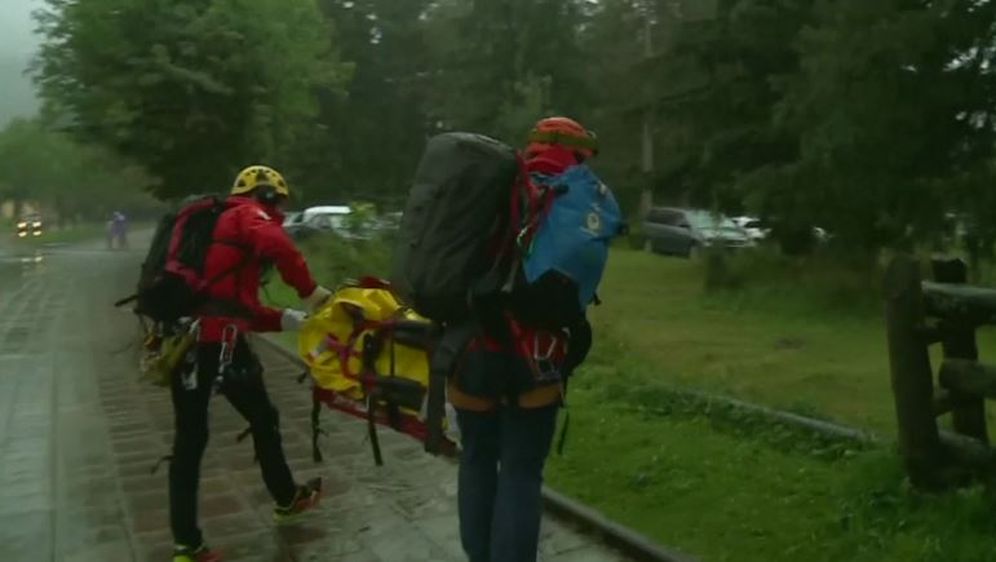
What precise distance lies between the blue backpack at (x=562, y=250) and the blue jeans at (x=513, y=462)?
435 millimetres

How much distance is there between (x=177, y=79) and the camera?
1897cm

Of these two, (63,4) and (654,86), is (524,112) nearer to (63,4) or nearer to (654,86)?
(654,86)

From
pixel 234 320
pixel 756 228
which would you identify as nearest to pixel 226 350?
pixel 234 320

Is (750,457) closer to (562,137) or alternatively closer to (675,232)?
(562,137)

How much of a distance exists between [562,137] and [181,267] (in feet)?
6.41

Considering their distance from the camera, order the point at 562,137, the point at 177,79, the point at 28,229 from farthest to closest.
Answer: the point at 28,229 → the point at 177,79 → the point at 562,137

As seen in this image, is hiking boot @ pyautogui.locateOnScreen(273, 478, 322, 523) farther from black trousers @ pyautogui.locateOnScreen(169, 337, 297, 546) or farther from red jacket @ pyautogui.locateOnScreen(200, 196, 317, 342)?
red jacket @ pyautogui.locateOnScreen(200, 196, 317, 342)

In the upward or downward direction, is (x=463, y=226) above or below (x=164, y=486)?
above

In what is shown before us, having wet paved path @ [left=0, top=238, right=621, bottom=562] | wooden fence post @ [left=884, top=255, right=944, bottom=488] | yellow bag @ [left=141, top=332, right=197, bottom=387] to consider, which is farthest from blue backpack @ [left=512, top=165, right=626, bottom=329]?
wooden fence post @ [left=884, top=255, right=944, bottom=488]

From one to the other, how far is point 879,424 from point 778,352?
4.68 metres

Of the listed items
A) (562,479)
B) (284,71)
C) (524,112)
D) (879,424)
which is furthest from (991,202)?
(524,112)

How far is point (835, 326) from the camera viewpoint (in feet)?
51.5

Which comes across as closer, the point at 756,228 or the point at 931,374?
the point at 931,374

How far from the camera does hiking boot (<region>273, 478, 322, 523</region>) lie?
19.9ft
